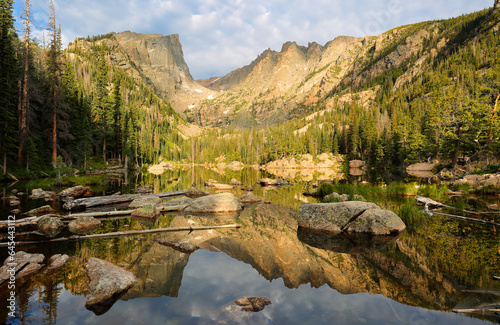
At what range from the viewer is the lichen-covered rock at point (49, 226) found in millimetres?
11474

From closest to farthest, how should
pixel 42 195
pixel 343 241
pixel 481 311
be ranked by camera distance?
pixel 481 311, pixel 343 241, pixel 42 195

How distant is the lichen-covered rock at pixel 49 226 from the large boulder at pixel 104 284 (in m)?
6.06

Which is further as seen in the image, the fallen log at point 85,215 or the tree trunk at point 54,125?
the tree trunk at point 54,125

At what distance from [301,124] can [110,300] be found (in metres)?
202

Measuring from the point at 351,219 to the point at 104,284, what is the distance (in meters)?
11.4

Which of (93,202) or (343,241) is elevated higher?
(93,202)

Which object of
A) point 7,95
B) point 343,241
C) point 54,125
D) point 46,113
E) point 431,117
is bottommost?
point 343,241

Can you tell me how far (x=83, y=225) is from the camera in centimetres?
1255

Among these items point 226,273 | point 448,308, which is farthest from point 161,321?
point 448,308

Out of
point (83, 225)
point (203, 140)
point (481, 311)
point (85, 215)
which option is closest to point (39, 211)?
point (85, 215)

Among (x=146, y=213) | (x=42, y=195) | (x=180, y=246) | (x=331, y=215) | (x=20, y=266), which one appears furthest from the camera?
(x=42, y=195)

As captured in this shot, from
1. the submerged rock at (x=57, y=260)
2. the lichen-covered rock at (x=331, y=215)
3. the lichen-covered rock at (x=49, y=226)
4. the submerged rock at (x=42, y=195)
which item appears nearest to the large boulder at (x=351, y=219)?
the lichen-covered rock at (x=331, y=215)

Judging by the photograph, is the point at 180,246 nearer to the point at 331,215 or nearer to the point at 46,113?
the point at 331,215

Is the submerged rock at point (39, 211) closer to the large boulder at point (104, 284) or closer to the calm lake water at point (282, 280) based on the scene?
the calm lake water at point (282, 280)
